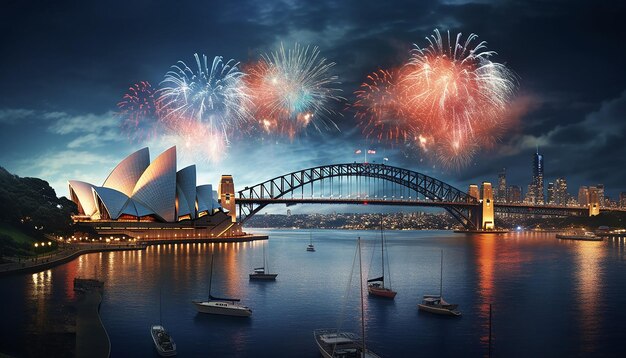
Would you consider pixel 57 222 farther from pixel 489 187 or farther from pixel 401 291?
pixel 489 187

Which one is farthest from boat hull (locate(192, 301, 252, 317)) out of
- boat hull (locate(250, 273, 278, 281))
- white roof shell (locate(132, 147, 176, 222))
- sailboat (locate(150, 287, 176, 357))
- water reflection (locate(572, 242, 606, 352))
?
white roof shell (locate(132, 147, 176, 222))

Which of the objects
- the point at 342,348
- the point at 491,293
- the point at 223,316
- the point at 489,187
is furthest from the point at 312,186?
the point at 342,348

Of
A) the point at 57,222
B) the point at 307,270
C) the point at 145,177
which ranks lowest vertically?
the point at 307,270

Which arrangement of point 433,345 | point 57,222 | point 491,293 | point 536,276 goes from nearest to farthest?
point 433,345
point 491,293
point 536,276
point 57,222

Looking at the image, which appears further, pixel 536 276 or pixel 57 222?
pixel 57 222

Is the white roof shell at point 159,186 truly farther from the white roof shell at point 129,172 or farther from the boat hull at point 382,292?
the boat hull at point 382,292

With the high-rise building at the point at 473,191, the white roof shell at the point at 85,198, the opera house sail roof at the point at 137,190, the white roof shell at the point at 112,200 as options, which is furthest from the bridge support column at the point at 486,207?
the white roof shell at the point at 85,198
